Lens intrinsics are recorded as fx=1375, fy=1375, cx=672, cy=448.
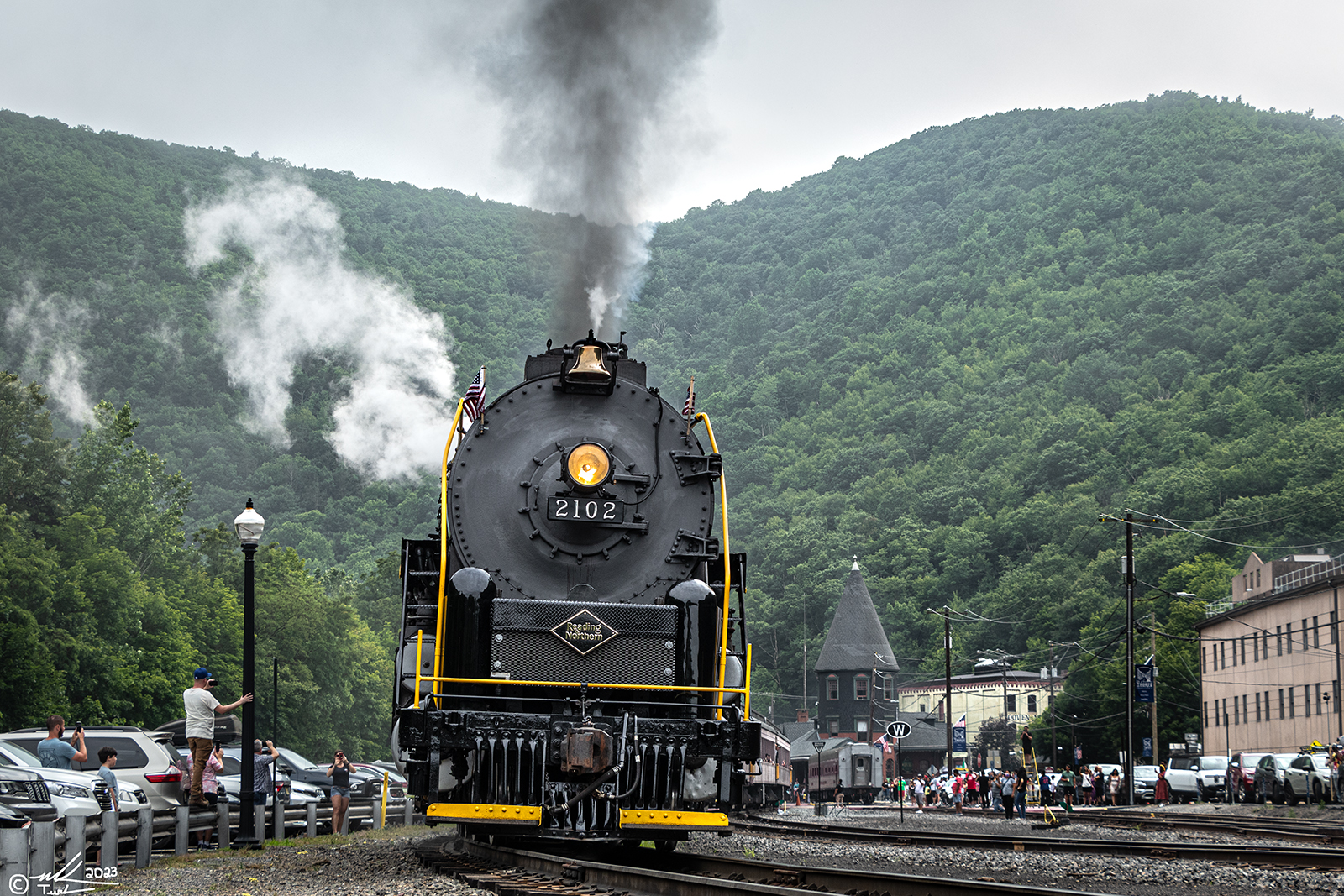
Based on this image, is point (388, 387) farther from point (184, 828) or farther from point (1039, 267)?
point (184, 828)

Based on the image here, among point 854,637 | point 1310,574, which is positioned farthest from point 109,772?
point 854,637

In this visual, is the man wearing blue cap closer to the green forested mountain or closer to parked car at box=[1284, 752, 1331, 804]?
parked car at box=[1284, 752, 1331, 804]

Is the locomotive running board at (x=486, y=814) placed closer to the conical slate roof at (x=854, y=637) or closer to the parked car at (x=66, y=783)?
the parked car at (x=66, y=783)

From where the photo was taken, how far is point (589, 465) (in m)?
12.4

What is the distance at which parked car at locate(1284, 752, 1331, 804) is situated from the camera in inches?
1359

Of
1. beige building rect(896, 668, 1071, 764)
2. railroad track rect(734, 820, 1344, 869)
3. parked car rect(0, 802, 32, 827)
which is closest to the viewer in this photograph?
parked car rect(0, 802, 32, 827)

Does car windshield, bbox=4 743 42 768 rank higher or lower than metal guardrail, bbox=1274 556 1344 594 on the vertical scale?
lower

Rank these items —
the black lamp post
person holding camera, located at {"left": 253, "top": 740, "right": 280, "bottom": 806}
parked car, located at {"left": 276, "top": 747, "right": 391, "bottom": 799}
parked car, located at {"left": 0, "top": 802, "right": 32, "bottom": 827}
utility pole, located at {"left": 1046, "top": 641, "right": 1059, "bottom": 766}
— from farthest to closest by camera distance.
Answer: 1. utility pole, located at {"left": 1046, "top": 641, "right": 1059, "bottom": 766}
2. parked car, located at {"left": 276, "top": 747, "right": 391, "bottom": 799}
3. person holding camera, located at {"left": 253, "top": 740, "right": 280, "bottom": 806}
4. the black lamp post
5. parked car, located at {"left": 0, "top": 802, "right": 32, "bottom": 827}

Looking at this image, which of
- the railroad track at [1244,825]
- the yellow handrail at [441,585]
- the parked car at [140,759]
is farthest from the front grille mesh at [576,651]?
the railroad track at [1244,825]

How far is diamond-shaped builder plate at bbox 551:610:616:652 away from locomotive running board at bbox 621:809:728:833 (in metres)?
1.42

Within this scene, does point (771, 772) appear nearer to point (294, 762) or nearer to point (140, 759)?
point (294, 762)

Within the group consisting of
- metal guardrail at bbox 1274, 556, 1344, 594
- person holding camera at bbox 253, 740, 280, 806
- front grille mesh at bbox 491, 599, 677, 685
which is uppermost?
metal guardrail at bbox 1274, 556, 1344, 594

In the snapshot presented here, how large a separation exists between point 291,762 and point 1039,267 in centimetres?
13348

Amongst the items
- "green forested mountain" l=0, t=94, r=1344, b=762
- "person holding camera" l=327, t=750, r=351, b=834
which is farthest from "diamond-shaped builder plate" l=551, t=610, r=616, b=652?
"green forested mountain" l=0, t=94, r=1344, b=762
